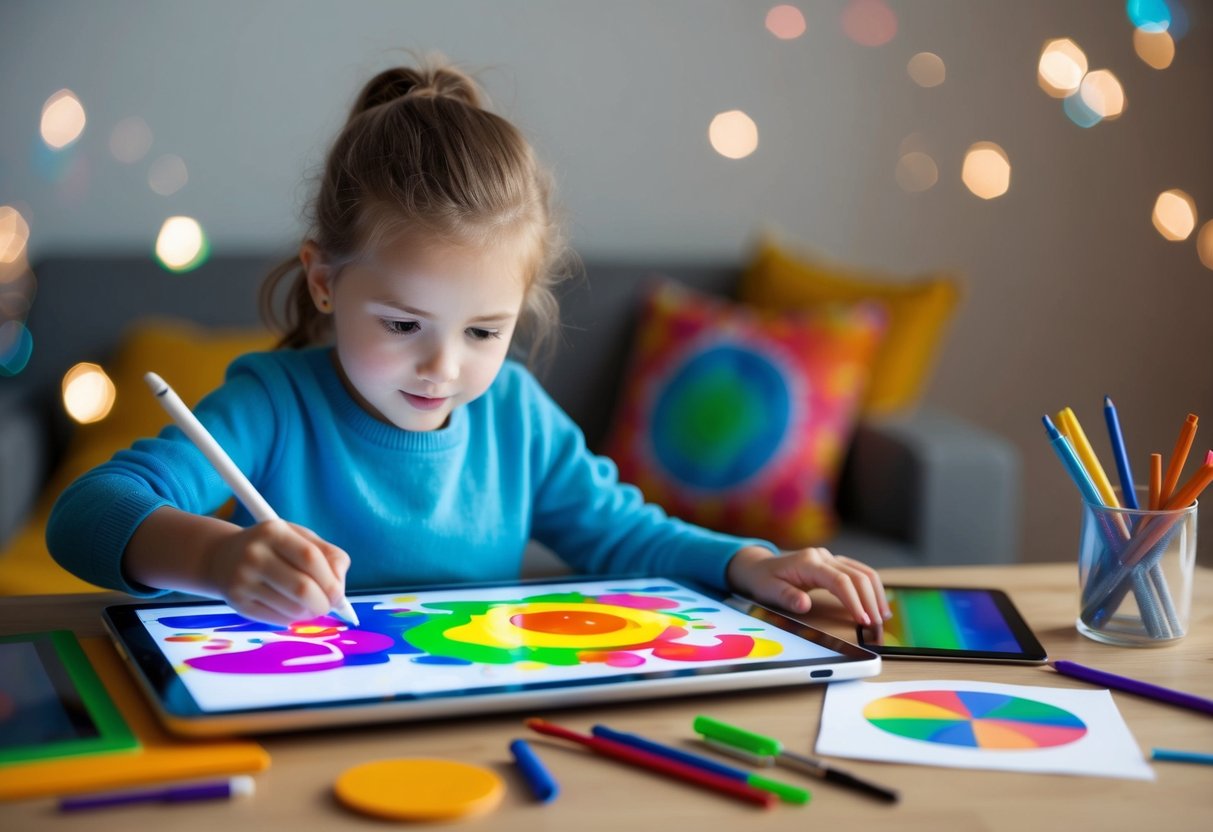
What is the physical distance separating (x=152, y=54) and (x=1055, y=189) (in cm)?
179

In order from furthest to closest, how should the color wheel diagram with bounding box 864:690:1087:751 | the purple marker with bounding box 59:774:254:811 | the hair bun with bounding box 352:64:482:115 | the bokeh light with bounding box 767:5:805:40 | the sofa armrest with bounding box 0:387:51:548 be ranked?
the bokeh light with bounding box 767:5:805:40
the sofa armrest with bounding box 0:387:51:548
the hair bun with bounding box 352:64:482:115
the color wheel diagram with bounding box 864:690:1087:751
the purple marker with bounding box 59:774:254:811

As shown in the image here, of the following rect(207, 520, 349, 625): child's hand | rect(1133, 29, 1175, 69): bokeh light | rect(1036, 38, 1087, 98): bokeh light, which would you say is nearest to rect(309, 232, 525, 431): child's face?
rect(207, 520, 349, 625): child's hand

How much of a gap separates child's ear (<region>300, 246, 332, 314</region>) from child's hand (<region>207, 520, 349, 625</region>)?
1.27ft

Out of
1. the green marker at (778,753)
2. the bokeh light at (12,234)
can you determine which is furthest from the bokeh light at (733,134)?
the green marker at (778,753)

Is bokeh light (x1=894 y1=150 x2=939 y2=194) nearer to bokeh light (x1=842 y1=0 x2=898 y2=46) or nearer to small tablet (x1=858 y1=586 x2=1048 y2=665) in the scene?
bokeh light (x1=842 y1=0 x2=898 y2=46)

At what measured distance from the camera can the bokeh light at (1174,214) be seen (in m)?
2.65

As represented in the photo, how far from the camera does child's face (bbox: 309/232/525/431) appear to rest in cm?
93

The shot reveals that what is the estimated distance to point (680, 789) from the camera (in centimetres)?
57

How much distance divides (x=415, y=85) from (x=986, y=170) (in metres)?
1.76

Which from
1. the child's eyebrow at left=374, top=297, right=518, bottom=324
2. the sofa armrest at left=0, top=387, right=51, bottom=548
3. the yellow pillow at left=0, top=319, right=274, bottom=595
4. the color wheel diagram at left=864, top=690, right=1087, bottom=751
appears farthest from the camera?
the yellow pillow at left=0, top=319, right=274, bottom=595

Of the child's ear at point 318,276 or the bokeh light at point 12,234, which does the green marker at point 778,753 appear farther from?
the bokeh light at point 12,234

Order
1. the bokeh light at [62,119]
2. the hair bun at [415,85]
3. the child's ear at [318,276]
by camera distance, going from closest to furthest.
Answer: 1. the child's ear at [318,276]
2. the hair bun at [415,85]
3. the bokeh light at [62,119]

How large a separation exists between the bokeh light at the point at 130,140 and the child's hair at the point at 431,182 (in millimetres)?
1323

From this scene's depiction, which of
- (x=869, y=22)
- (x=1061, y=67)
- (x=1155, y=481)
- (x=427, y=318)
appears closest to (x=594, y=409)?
(x=869, y=22)
